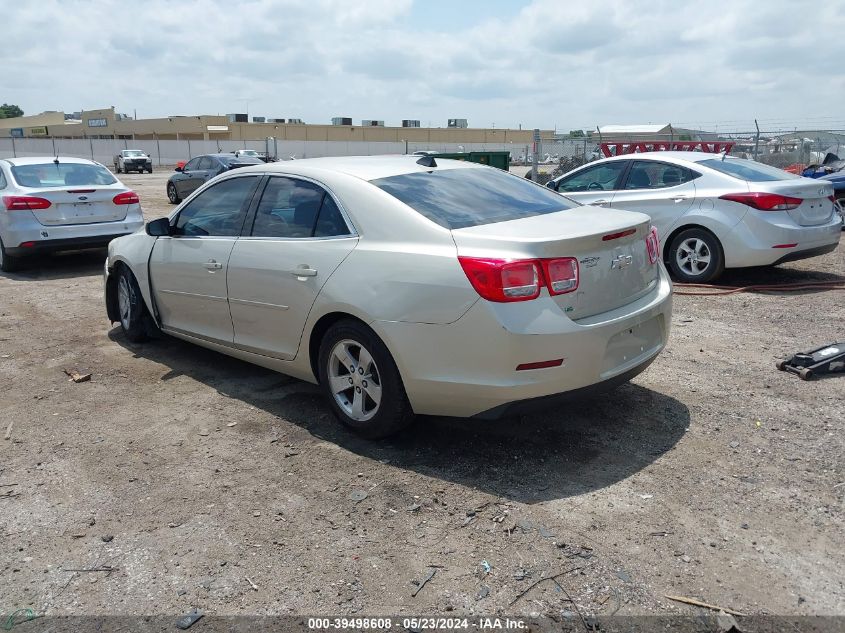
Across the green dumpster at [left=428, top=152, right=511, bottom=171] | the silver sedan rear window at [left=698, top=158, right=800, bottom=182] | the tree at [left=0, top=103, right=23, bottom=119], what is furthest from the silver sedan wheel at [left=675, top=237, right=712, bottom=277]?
the tree at [left=0, top=103, right=23, bottom=119]

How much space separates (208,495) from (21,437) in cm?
165

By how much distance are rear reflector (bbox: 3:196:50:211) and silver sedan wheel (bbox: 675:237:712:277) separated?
323 inches

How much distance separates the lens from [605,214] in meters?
4.58

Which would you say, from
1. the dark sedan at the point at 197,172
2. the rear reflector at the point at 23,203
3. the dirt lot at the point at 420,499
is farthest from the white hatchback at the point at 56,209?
the dark sedan at the point at 197,172

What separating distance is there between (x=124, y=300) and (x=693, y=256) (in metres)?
6.19

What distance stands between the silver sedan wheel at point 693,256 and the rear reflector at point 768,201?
68 cm

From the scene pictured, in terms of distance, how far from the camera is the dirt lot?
3.01m

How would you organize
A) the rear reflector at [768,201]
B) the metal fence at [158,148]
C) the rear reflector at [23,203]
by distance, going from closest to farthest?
the rear reflector at [768,201] < the rear reflector at [23,203] < the metal fence at [158,148]

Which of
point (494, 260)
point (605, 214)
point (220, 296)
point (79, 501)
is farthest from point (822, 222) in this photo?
point (79, 501)

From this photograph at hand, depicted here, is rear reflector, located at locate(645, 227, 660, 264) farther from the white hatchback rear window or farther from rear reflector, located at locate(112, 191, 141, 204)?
the white hatchback rear window

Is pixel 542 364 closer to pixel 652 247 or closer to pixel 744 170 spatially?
pixel 652 247

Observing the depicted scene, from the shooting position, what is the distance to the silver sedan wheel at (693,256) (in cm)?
854

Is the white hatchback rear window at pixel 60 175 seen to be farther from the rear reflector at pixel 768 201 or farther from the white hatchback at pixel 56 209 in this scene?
the rear reflector at pixel 768 201

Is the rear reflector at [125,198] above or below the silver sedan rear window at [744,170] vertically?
below
